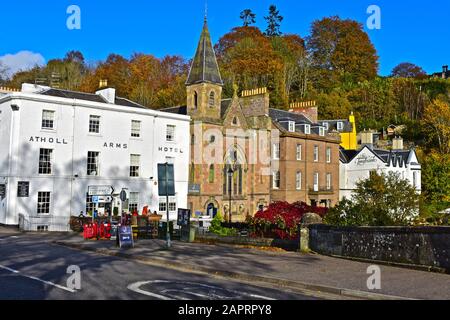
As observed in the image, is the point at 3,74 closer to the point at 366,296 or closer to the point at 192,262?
the point at 192,262

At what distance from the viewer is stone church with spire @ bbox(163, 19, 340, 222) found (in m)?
41.8

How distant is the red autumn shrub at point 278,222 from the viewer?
21.7 metres

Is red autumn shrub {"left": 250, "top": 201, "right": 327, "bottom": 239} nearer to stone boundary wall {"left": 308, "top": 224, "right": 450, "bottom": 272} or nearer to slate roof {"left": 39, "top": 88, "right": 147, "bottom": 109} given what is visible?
stone boundary wall {"left": 308, "top": 224, "right": 450, "bottom": 272}

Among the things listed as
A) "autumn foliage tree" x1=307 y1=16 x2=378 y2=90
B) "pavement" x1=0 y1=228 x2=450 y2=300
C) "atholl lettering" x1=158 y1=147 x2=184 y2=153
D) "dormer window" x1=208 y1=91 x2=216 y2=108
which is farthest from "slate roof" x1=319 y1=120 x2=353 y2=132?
"pavement" x1=0 y1=228 x2=450 y2=300

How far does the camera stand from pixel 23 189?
3145cm

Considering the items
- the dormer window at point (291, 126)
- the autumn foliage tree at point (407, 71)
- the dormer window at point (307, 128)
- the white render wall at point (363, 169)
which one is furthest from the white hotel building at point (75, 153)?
the autumn foliage tree at point (407, 71)

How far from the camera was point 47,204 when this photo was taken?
107ft

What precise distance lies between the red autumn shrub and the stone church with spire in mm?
17997

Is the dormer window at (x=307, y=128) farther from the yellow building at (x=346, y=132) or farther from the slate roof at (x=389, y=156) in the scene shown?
the yellow building at (x=346, y=132)

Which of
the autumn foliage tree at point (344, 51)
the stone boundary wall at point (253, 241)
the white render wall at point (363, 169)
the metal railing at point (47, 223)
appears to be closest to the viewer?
the stone boundary wall at point (253, 241)

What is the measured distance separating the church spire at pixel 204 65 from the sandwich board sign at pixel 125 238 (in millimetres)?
24929

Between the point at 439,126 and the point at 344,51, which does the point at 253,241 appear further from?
the point at 344,51
